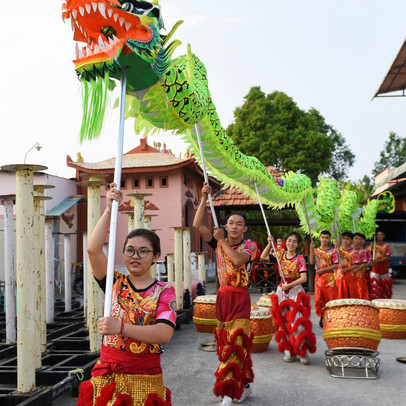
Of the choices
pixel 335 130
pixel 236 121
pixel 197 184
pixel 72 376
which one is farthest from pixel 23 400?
pixel 335 130

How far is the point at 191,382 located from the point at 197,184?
580 inches

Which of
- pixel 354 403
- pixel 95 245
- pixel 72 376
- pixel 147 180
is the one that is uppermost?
pixel 147 180

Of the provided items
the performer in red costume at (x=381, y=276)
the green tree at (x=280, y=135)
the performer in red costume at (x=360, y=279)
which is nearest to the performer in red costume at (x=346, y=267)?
the performer in red costume at (x=360, y=279)

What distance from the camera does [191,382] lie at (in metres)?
4.52

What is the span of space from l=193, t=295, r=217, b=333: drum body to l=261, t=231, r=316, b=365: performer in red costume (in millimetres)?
1613

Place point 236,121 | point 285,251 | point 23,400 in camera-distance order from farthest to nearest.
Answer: point 236,121 → point 285,251 → point 23,400

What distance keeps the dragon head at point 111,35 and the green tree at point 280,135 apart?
18.5 meters

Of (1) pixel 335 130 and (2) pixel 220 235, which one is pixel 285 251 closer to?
(2) pixel 220 235

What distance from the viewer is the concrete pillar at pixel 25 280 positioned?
3.45m

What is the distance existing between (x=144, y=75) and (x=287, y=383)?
3.28m

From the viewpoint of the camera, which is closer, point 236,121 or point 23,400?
point 23,400

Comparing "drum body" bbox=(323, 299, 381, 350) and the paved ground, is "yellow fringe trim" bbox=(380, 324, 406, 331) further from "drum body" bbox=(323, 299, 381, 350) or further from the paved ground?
"drum body" bbox=(323, 299, 381, 350)

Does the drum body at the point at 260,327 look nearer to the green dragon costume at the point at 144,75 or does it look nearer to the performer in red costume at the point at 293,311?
the performer in red costume at the point at 293,311

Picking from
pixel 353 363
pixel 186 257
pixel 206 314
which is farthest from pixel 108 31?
pixel 186 257
